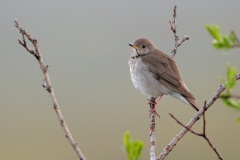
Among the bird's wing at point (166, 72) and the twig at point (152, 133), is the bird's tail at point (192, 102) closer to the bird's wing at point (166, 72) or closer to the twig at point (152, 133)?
the bird's wing at point (166, 72)

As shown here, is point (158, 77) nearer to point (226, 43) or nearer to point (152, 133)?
point (152, 133)

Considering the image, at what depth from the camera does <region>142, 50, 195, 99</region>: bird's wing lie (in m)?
8.78

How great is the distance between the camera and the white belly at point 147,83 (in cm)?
898

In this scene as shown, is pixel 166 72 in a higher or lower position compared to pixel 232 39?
higher

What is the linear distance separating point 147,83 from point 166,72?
1.34 feet

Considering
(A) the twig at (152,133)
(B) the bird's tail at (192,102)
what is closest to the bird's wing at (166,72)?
(B) the bird's tail at (192,102)

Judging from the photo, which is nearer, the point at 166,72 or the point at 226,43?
the point at 226,43

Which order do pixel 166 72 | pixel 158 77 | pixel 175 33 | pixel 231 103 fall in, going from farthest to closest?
pixel 158 77 → pixel 166 72 → pixel 175 33 → pixel 231 103

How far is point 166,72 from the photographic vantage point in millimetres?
8953

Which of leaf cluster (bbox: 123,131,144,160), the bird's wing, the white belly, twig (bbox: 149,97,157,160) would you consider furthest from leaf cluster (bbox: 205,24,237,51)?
the white belly

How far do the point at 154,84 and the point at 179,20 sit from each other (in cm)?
7449

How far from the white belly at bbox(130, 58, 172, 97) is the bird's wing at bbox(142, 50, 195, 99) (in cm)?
9

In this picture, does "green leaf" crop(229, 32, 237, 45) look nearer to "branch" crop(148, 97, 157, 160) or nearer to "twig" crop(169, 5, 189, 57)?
"branch" crop(148, 97, 157, 160)

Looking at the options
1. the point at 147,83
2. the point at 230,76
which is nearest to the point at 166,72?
the point at 147,83
